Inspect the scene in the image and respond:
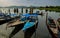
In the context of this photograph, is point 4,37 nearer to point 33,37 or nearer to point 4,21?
point 33,37

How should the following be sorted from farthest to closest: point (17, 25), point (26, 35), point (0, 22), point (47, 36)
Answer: point (0, 22), point (17, 25), point (47, 36), point (26, 35)

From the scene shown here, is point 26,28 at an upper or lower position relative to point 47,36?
upper

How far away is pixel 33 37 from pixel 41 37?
1.16m

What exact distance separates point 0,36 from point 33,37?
15.8ft

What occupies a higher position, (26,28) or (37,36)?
(26,28)

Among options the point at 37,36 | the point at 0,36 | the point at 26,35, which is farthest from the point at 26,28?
the point at 0,36

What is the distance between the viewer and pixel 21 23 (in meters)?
27.7

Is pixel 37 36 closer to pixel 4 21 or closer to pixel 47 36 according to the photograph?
pixel 47 36

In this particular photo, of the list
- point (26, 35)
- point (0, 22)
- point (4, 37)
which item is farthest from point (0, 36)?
point (0, 22)

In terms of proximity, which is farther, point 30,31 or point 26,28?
point 30,31

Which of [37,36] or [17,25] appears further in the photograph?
[17,25]

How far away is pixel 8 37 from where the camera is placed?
21.5 m

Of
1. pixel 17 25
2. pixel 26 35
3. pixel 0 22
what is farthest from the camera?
pixel 0 22

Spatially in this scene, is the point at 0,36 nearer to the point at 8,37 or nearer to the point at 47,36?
the point at 8,37
